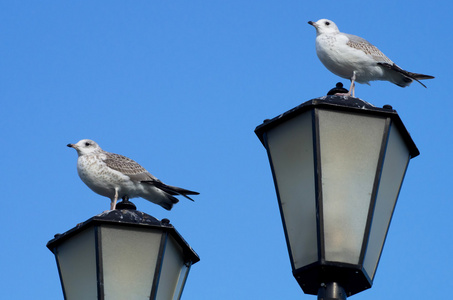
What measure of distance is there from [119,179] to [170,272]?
384cm

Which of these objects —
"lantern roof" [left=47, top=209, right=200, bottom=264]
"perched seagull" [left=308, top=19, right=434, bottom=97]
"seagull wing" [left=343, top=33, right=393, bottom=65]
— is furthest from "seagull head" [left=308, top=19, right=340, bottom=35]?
"lantern roof" [left=47, top=209, right=200, bottom=264]

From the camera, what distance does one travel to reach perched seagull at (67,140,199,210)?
28.1 feet

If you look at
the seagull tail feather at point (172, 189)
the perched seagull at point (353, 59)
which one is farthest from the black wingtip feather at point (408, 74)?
the seagull tail feather at point (172, 189)

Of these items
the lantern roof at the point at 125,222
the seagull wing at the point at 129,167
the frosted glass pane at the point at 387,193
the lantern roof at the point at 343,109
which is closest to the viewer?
the frosted glass pane at the point at 387,193

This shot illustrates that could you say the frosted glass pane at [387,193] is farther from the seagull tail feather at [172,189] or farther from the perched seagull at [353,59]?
the seagull tail feather at [172,189]

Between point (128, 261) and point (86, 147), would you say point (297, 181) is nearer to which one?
point (128, 261)

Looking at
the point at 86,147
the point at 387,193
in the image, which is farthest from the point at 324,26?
the point at 387,193

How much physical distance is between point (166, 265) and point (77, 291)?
0.54 meters

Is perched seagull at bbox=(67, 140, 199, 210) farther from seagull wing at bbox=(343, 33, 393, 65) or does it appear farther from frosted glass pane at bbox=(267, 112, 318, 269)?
frosted glass pane at bbox=(267, 112, 318, 269)

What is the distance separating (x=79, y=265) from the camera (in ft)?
15.4

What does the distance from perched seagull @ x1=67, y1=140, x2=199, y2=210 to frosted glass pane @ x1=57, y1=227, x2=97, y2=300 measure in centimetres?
352

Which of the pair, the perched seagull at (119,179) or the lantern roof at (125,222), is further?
the perched seagull at (119,179)

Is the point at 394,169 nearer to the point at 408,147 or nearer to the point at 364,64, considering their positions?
the point at 408,147

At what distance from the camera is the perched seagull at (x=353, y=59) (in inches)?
297
